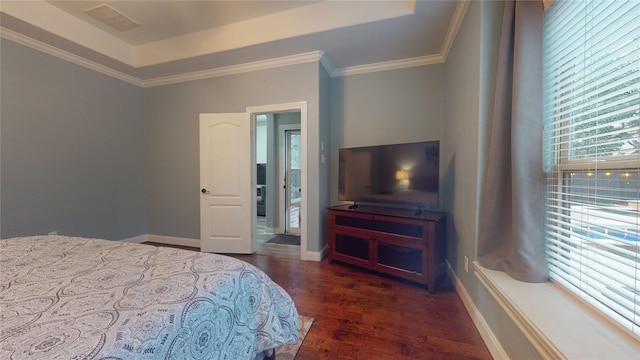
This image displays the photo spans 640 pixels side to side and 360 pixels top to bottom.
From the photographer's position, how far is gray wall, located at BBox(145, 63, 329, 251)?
3070 mm

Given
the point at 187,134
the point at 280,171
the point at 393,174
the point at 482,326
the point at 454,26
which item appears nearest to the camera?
the point at 482,326

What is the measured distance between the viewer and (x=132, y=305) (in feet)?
2.58

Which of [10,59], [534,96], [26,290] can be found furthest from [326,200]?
[10,59]

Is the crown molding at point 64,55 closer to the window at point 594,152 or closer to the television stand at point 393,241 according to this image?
the television stand at point 393,241

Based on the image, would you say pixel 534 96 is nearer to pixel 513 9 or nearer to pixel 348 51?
pixel 513 9

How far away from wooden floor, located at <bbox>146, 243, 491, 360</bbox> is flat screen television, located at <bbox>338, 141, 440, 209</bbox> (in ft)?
2.83

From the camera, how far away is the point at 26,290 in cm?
89

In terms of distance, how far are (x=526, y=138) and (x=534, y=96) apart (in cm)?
24

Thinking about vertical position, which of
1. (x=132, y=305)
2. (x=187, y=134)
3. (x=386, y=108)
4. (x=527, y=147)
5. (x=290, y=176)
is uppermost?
(x=386, y=108)

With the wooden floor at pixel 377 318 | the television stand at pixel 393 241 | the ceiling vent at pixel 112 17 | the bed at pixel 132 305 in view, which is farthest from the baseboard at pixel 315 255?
the ceiling vent at pixel 112 17

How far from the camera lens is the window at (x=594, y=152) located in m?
0.89

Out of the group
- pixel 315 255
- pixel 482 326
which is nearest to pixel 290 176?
pixel 315 255

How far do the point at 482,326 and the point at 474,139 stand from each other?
1312 millimetres

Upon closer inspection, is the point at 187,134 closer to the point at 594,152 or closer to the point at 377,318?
the point at 377,318
